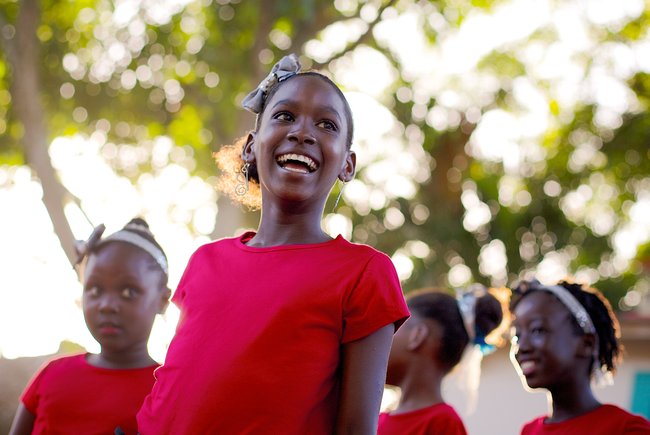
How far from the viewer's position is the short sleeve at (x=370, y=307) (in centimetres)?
245

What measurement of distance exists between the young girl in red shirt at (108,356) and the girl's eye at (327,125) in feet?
4.41

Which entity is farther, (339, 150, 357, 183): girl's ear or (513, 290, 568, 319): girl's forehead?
(513, 290, 568, 319): girl's forehead

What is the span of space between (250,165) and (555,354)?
1880mm

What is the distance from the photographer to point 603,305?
4633mm

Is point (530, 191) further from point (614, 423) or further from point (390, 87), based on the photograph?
point (614, 423)

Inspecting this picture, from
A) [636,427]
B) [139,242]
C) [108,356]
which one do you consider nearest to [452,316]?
[636,427]

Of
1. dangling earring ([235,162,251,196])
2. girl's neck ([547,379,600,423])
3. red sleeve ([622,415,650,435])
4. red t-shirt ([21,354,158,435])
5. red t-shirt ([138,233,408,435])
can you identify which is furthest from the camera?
girl's neck ([547,379,600,423])

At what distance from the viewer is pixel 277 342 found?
2451 millimetres

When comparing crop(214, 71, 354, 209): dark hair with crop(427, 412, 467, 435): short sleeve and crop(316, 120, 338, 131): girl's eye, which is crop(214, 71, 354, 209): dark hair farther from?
crop(427, 412, 467, 435): short sleeve

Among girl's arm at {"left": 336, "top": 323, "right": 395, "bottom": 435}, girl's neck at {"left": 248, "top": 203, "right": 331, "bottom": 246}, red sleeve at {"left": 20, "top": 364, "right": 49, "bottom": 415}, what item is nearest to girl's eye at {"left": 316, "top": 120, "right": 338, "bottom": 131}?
girl's neck at {"left": 248, "top": 203, "right": 331, "bottom": 246}

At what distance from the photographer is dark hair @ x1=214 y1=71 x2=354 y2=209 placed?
2.85 metres

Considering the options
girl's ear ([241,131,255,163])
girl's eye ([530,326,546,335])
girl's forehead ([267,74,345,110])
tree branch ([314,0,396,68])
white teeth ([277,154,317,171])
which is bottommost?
girl's eye ([530,326,546,335])

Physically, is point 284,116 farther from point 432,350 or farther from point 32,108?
point 32,108

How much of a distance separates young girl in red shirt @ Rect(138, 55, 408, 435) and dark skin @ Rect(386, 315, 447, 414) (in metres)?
1.80
